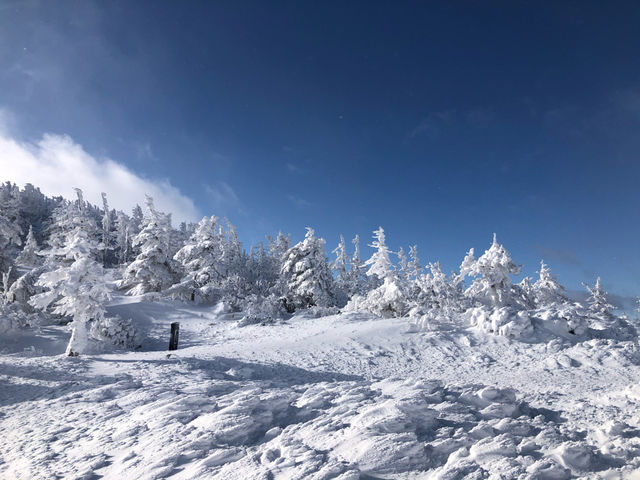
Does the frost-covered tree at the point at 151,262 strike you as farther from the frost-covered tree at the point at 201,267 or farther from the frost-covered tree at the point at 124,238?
the frost-covered tree at the point at 124,238

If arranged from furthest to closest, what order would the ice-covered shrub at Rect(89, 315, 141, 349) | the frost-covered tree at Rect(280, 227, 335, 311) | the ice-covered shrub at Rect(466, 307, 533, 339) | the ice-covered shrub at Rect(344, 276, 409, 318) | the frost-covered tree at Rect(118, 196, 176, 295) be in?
the frost-covered tree at Rect(118, 196, 176, 295)
the frost-covered tree at Rect(280, 227, 335, 311)
the ice-covered shrub at Rect(344, 276, 409, 318)
the ice-covered shrub at Rect(89, 315, 141, 349)
the ice-covered shrub at Rect(466, 307, 533, 339)

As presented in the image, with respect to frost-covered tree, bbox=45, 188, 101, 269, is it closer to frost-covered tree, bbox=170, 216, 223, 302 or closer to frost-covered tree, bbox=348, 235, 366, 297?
frost-covered tree, bbox=170, 216, 223, 302

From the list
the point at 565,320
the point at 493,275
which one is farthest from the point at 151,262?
the point at 565,320

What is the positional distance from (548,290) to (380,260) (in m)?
21.6

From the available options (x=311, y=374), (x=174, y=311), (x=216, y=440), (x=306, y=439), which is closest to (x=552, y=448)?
(x=306, y=439)

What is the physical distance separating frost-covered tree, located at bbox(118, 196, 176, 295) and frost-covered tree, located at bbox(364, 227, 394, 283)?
19.9m

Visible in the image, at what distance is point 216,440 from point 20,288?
1097 inches

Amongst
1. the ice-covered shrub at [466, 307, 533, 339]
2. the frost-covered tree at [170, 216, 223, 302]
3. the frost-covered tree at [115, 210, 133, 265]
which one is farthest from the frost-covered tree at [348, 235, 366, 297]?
the frost-covered tree at [115, 210, 133, 265]

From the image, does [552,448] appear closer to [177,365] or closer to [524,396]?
[524,396]

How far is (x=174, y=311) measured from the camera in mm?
26438

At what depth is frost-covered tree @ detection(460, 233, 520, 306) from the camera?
2062 cm

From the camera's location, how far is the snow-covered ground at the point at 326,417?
4.65 metres

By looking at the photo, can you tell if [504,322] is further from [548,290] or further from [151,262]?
[151,262]

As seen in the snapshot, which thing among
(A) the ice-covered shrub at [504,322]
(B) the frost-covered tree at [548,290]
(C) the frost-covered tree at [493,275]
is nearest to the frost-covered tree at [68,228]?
(A) the ice-covered shrub at [504,322]
